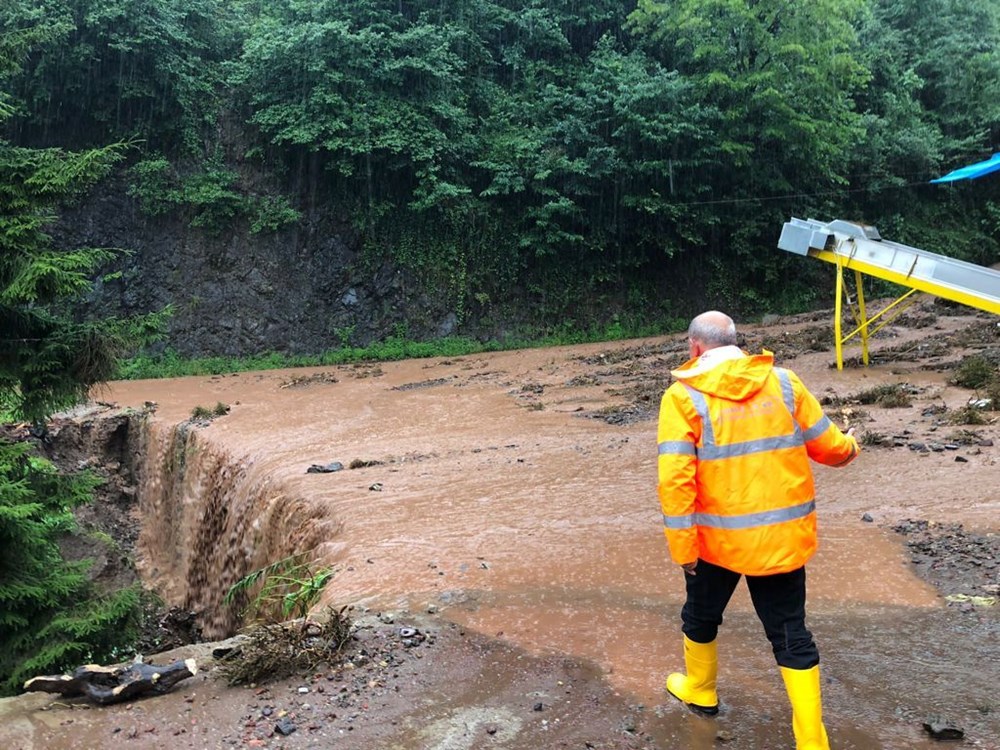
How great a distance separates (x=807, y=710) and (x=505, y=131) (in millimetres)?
21940

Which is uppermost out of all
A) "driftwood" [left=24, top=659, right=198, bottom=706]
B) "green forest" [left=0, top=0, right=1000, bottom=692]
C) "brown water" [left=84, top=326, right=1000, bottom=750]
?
"green forest" [left=0, top=0, right=1000, bottom=692]

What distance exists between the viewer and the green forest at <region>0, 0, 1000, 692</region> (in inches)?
829

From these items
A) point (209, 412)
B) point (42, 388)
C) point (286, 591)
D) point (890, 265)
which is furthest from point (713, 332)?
point (209, 412)

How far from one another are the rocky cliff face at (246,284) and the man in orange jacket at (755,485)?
1940 cm

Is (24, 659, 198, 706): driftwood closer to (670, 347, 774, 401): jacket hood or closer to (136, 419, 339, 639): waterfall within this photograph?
(136, 419, 339, 639): waterfall

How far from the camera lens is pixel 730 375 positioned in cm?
334

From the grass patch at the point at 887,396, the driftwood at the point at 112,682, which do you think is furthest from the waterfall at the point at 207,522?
the grass patch at the point at 887,396

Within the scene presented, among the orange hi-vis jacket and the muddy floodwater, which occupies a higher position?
the orange hi-vis jacket

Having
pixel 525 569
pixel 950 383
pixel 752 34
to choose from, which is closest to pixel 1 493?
pixel 525 569

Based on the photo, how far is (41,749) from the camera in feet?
11.6

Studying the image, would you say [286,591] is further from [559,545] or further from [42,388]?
[42,388]

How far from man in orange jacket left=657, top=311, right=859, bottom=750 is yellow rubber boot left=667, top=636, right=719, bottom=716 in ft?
1.21

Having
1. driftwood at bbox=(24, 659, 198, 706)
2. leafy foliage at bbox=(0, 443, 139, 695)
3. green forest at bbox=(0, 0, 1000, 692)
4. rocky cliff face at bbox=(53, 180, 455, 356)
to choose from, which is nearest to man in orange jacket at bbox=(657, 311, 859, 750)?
driftwood at bbox=(24, 659, 198, 706)

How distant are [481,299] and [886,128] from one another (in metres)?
14.9
